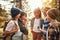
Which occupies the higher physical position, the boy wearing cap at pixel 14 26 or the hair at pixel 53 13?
the hair at pixel 53 13

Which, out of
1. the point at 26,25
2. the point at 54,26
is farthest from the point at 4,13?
the point at 54,26

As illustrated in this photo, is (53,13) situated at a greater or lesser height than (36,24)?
greater

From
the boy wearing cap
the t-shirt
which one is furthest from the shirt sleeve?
the t-shirt

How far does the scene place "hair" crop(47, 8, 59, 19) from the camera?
6.93ft

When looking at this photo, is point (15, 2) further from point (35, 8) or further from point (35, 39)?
point (35, 39)

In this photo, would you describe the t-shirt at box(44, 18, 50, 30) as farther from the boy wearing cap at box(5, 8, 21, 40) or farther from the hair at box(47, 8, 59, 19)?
the boy wearing cap at box(5, 8, 21, 40)

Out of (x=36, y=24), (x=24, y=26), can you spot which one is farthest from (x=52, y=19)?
(x=24, y=26)

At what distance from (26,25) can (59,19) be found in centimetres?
40

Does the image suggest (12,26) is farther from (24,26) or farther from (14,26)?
(24,26)

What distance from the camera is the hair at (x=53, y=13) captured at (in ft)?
6.93

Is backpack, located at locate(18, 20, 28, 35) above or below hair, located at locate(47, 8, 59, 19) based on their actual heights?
below

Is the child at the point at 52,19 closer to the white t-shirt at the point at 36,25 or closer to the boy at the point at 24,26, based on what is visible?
the white t-shirt at the point at 36,25

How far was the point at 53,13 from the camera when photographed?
2113 mm

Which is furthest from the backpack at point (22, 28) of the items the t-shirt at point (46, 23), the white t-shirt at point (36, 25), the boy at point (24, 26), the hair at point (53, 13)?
the hair at point (53, 13)
